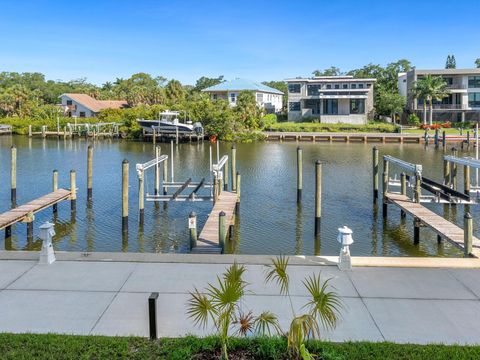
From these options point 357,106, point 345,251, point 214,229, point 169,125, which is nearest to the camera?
point 345,251

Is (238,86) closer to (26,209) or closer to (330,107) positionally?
(330,107)

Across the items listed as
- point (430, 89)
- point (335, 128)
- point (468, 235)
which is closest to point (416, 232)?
point (468, 235)

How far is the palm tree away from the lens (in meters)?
72.0

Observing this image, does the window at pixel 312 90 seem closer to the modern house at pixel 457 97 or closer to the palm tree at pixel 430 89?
the modern house at pixel 457 97

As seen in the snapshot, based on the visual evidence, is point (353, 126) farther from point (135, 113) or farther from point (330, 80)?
point (135, 113)

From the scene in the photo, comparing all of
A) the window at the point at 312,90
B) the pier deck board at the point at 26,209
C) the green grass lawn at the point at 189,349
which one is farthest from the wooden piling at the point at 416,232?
the window at the point at 312,90

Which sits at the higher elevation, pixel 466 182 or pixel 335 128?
pixel 335 128

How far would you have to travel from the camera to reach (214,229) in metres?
17.5

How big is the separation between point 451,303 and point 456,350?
2.42m

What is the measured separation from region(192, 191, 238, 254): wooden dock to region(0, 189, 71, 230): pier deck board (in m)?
7.10

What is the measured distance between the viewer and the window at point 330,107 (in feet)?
258

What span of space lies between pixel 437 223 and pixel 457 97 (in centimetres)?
6552

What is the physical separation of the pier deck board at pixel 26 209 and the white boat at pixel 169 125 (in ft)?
138

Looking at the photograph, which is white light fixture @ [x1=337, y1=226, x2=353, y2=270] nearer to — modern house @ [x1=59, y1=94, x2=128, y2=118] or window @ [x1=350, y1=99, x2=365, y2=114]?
window @ [x1=350, y1=99, x2=365, y2=114]
